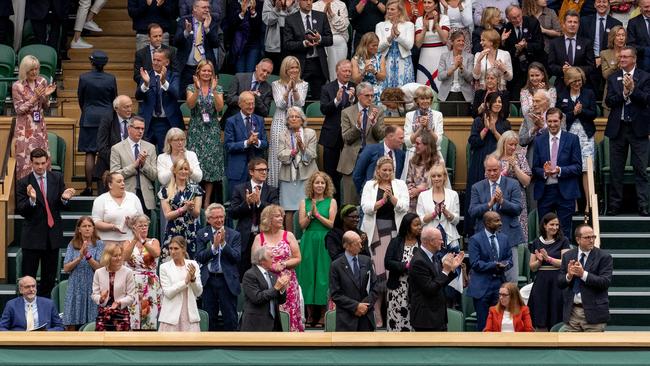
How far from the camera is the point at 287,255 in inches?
743

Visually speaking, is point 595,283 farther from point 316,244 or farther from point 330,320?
point 316,244

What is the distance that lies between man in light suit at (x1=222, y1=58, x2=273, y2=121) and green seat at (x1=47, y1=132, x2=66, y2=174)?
193 centimetres

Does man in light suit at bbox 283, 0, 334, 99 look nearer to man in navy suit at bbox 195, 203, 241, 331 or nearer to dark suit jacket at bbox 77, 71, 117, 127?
dark suit jacket at bbox 77, 71, 117, 127

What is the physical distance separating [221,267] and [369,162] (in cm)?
233

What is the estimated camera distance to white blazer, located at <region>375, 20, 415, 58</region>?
2239 centimetres

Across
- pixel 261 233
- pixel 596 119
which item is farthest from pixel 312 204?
pixel 596 119

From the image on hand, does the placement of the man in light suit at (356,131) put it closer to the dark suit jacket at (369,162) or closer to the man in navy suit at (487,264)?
the dark suit jacket at (369,162)

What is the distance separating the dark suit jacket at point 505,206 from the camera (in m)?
20.0

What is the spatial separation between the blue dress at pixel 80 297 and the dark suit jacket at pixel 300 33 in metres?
4.52

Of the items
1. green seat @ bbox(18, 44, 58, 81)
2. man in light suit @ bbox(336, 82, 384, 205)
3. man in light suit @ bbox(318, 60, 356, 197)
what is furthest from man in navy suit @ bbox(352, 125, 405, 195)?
green seat @ bbox(18, 44, 58, 81)

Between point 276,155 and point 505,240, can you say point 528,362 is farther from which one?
point 276,155

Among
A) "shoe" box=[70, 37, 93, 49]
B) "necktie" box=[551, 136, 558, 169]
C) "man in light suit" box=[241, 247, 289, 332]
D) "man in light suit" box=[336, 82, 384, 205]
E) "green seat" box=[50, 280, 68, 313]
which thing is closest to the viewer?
"man in light suit" box=[241, 247, 289, 332]

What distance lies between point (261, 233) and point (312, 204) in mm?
973

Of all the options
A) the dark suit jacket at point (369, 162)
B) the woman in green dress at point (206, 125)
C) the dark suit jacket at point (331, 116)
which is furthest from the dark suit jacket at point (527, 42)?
the woman in green dress at point (206, 125)
